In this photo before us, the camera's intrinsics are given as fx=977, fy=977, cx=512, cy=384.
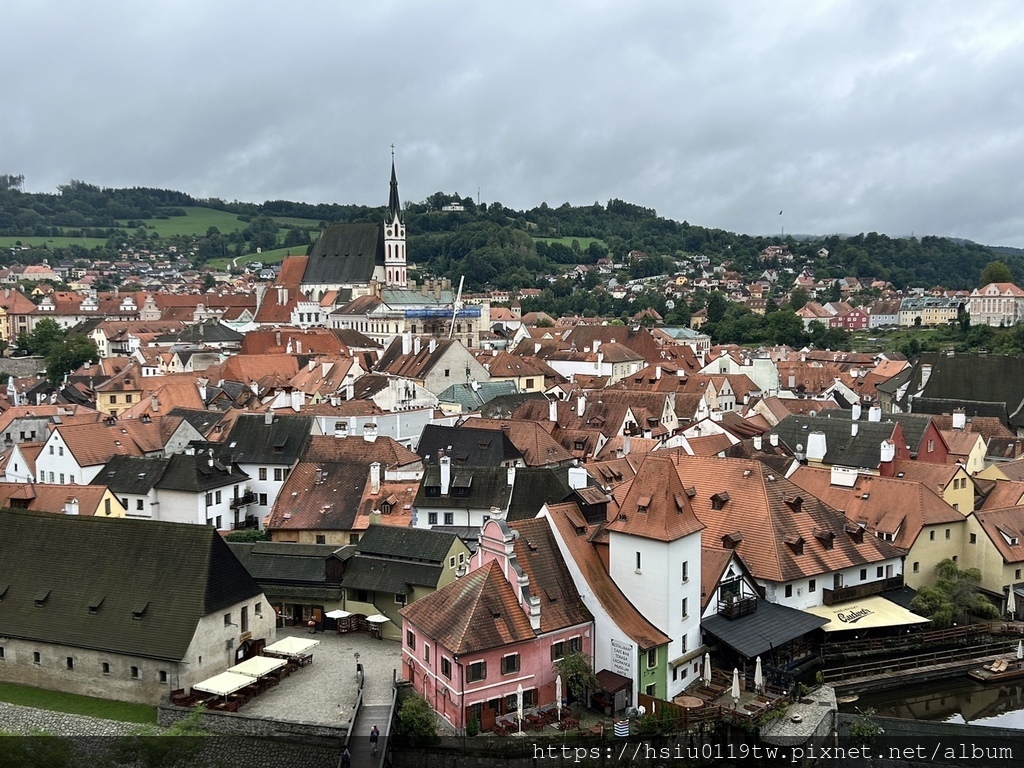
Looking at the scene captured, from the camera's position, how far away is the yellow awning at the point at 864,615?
116 ft

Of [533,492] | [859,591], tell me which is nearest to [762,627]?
[859,591]

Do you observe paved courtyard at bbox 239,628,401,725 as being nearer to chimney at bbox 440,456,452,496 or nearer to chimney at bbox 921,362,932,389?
chimney at bbox 440,456,452,496

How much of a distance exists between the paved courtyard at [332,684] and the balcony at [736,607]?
1119 centimetres

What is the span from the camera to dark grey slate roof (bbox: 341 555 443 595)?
36000 millimetres

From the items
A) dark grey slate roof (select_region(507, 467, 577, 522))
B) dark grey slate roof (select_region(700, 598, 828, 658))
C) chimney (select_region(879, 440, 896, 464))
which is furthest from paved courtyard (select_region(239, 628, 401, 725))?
chimney (select_region(879, 440, 896, 464))

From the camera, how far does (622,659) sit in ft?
99.0

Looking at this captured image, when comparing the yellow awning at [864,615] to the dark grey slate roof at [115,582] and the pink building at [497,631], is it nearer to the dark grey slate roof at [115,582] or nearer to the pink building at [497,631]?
the pink building at [497,631]

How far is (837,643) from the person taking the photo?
35438mm

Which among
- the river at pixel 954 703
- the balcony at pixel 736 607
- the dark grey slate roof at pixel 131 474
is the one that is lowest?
the river at pixel 954 703

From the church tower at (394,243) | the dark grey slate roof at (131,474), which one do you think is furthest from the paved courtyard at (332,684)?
the church tower at (394,243)

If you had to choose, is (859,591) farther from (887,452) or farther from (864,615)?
(887,452)

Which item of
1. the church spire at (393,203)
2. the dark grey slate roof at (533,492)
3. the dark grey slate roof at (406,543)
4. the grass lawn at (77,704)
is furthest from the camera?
the church spire at (393,203)

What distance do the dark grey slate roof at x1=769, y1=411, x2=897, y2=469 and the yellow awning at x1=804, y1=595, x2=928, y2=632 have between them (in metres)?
13.1

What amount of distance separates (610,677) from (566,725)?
2.26 m
